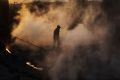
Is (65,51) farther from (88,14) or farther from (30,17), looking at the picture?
(30,17)

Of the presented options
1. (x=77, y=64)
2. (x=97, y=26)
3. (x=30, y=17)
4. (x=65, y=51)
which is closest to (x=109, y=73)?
(x=77, y=64)

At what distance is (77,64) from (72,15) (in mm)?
7379

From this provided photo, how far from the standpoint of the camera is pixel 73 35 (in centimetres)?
1933

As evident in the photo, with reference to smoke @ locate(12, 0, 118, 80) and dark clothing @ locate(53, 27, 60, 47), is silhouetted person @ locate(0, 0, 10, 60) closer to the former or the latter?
smoke @ locate(12, 0, 118, 80)

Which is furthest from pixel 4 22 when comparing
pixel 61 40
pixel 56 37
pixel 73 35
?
pixel 73 35

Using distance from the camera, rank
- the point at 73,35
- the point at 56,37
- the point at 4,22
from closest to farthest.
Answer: the point at 4,22
the point at 56,37
the point at 73,35

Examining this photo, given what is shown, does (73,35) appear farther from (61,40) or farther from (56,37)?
(56,37)

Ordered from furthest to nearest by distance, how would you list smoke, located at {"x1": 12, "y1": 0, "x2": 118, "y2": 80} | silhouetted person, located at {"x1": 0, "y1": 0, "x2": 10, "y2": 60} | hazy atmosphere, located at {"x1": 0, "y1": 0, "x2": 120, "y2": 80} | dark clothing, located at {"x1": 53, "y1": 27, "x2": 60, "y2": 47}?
dark clothing, located at {"x1": 53, "y1": 27, "x2": 60, "y2": 47} → silhouetted person, located at {"x1": 0, "y1": 0, "x2": 10, "y2": 60} → smoke, located at {"x1": 12, "y1": 0, "x2": 118, "y2": 80} → hazy atmosphere, located at {"x1": 0, "y1": 0, "x2": 120, "y2": 80}

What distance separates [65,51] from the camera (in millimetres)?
16781

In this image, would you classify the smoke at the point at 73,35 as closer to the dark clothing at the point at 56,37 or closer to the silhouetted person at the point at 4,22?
the dark clothing at the point at 56,37

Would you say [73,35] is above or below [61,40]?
above

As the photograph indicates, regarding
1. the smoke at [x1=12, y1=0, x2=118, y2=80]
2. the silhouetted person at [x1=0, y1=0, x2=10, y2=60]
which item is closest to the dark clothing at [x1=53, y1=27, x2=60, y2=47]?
the smoke at [x1=12, y1=0, x2=118, y2=80]

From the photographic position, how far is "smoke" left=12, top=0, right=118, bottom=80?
571 inches

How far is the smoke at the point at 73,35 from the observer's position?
14.5 metres
